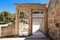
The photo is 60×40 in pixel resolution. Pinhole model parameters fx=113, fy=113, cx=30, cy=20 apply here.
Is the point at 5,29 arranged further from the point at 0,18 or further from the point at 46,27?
the point at 0,18

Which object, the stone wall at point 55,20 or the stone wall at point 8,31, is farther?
the stone wall at point 8,31

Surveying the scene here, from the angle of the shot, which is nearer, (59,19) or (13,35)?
(59,19)

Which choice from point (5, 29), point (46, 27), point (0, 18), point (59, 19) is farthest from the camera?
point (0, 18)

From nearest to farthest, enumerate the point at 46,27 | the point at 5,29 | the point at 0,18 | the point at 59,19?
the point at 59,19 → the point at 5,29 → the point at 46,27 → the point at 0,18

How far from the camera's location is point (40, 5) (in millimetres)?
13312

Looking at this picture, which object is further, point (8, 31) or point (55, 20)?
point (8, 31)

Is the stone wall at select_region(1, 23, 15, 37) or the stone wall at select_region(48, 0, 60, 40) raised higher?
the stone wall at select_region(48, 0, 60, 40)

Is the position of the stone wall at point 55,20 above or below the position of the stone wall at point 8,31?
above

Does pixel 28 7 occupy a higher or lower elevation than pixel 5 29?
higher

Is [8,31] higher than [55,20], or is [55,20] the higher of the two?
[55,20]

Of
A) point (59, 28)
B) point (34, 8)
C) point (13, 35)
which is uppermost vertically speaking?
point (34, 8)

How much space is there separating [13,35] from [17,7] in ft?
10.8

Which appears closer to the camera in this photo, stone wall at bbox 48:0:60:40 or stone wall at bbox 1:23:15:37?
stone wall at bbox 48:0:60:40

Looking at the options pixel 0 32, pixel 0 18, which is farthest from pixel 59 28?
pixel 0 18
